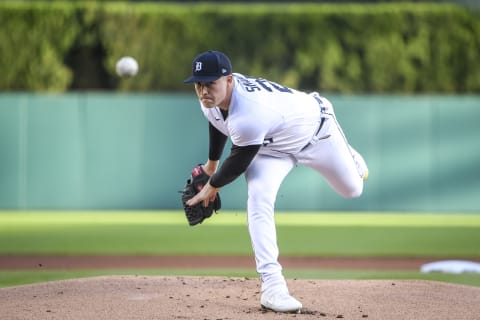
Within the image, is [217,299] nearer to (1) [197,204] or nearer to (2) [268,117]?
(1) [197,204]

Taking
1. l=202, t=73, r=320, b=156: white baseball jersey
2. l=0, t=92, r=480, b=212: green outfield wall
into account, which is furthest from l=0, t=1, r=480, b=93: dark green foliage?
l=202, t=73, r=320, b=156: white baseball jersey

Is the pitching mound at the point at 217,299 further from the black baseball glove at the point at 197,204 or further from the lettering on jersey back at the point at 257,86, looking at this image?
the lettering on jersey back at the point at 257,86

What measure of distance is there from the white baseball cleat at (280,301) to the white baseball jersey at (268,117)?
2.46 feet

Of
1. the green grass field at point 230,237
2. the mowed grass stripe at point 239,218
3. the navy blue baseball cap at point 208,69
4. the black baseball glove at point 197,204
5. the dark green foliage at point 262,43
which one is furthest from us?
the dark green foliage at point 262,43

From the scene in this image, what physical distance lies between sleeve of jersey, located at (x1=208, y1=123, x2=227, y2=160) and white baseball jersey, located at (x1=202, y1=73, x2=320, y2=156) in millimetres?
72

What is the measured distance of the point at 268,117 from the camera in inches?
189

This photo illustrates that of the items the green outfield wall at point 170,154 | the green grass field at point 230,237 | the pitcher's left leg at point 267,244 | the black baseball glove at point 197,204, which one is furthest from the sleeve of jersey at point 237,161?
the green outfield wall at point 170,154

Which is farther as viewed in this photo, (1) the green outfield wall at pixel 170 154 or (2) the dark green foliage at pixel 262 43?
(2) the dark green foliage at pixel 262 43

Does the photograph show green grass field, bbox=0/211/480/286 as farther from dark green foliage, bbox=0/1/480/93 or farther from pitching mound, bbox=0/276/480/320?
dark green foliage, bbox=0/1/480/93

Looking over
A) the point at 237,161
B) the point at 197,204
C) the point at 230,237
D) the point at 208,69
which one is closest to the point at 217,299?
the point at 197,204

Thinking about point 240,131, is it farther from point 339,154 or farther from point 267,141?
point 339,154

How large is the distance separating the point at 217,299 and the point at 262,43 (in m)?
12.9

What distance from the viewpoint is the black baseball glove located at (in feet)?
17.1

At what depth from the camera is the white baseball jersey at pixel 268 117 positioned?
15.5 ft
